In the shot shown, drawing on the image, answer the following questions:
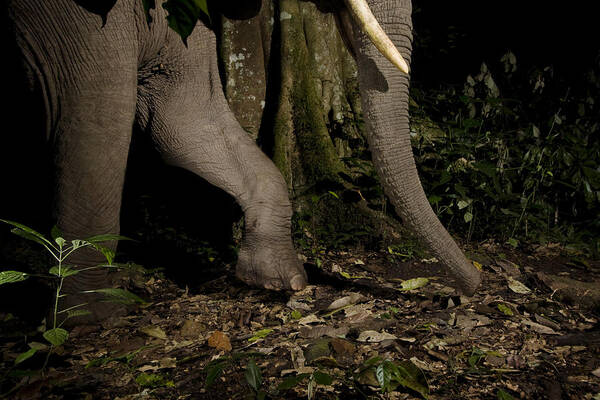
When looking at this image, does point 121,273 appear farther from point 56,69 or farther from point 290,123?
point 290,123

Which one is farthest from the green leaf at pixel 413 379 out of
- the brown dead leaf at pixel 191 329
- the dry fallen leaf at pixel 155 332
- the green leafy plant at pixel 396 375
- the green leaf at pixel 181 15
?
the green leaf at pixel 181 15

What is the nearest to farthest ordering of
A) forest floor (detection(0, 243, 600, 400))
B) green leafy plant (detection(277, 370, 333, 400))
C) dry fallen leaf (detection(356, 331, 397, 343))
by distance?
1. green leafy plant (detection(277, 370, 333, 400))
2. forest floor (detection(0, 243, 600, 400))
3. dry fallen leaf (detection(356, 331, 397, 343))

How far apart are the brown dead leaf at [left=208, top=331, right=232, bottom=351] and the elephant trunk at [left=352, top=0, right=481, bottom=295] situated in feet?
3.28

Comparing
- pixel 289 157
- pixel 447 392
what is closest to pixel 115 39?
pixel 289 157

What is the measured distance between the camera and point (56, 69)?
208 cm


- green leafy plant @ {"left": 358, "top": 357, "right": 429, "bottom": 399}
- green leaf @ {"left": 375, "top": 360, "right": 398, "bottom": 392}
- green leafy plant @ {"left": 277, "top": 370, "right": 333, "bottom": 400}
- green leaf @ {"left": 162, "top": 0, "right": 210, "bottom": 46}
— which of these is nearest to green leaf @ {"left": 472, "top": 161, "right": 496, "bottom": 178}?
green leafy plant @ {"left": 358, "top": 357, "right": 429, "bottom": 399}

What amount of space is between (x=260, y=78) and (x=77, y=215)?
1.82 m

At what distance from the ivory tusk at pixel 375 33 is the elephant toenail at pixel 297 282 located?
1.25 m

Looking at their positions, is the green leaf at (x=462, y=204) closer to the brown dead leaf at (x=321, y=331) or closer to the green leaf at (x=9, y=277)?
the brown dead leaf at (x=321, y=331)

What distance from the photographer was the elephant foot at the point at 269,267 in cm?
260

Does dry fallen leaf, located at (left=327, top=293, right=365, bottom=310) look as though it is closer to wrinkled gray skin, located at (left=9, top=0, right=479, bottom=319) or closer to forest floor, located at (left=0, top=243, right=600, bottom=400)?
forest floor, located at (left=0, top=243, right=600, bottom=400)

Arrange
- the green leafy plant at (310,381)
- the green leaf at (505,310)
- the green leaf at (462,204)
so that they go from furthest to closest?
the green leaf at (462,204)
the green leaf at (505,310)
the green leafy plant at (310,381)

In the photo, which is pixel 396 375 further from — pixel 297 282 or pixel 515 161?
pixel 515 161

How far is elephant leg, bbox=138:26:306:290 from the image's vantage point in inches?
105
